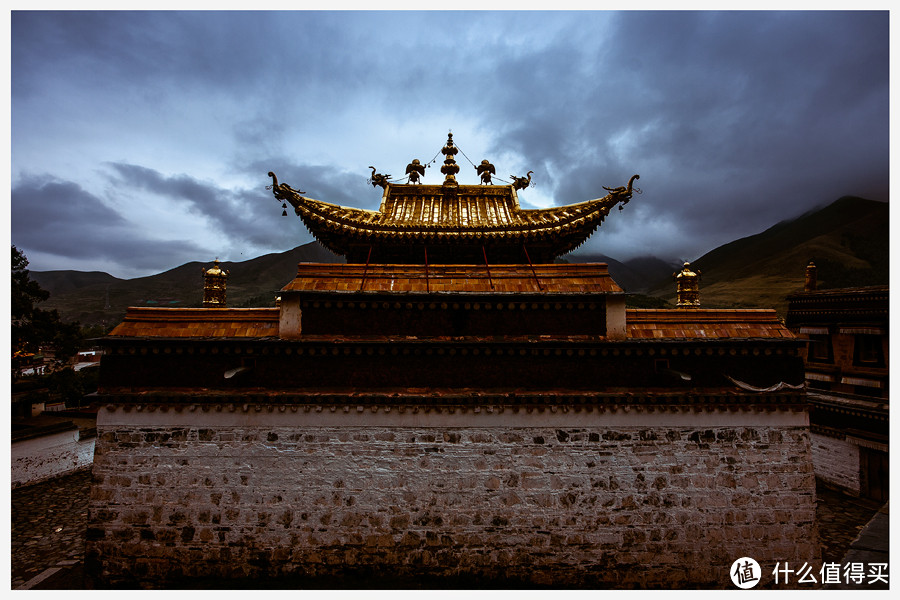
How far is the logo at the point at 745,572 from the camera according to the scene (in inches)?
297

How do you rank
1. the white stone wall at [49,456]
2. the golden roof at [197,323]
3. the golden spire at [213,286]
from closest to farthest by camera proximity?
the golden roof at [197,323], the golden spire at [213,286], the white stone wall at [49,456]

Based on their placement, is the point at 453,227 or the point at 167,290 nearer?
the point at 453,227

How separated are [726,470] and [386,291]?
713 cm

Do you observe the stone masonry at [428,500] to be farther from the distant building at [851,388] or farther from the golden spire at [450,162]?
the distant building at [851,388]

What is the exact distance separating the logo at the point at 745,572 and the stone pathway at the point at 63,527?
1953mm

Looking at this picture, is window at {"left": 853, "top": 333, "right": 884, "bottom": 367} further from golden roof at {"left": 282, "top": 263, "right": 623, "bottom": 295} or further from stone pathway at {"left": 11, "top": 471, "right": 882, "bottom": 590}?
golden roof at {"left": 282, "top": 263, "right": 623, "bottom": 295}

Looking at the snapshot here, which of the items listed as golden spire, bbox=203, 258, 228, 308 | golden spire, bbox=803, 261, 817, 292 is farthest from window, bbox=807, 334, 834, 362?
golden spire, bbox=203, 258, 228, 308

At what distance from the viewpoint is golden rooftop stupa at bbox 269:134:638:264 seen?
9578 millimetres

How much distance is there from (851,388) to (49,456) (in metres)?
29.1

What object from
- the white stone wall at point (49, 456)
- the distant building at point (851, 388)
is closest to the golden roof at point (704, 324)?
the distant building at point (851, 388)

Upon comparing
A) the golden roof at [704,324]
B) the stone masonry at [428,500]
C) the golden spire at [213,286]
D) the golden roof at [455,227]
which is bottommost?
the stone masonry at [428,500]

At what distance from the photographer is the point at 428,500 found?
756 centimetres

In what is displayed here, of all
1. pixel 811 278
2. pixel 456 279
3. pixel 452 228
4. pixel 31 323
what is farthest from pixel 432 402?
pixel 811 278

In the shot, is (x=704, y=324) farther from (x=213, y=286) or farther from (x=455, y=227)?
(x=213, y=286)
